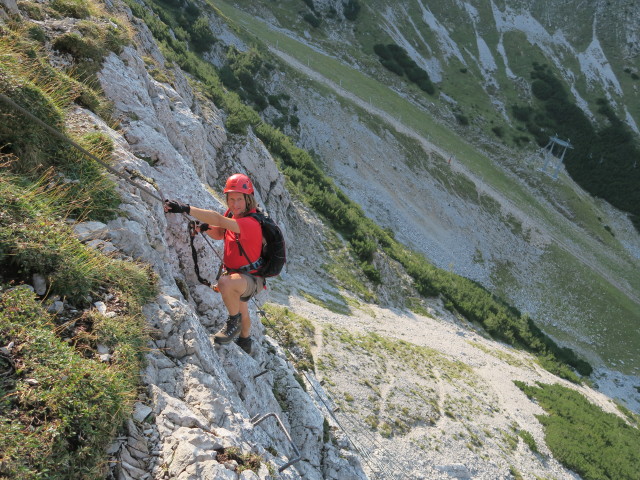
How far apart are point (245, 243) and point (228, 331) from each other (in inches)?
77.4

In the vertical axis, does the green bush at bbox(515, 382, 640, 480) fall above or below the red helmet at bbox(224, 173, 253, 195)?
below

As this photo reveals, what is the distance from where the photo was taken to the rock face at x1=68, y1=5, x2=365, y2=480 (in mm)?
4492

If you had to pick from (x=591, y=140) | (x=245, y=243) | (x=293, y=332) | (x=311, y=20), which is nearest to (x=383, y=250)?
(x=293, y=332)

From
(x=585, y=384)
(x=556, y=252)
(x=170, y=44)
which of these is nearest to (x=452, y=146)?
(x=556, y=252)

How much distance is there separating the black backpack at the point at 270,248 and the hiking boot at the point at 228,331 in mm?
1205

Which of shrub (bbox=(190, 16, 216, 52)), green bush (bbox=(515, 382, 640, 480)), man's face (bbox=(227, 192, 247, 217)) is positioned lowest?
green bush (bbox=(515, 382, 640, 480))

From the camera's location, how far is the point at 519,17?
8994 centimetres

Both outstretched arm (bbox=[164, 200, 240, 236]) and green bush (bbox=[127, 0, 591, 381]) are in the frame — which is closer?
outstretched arm (bbox=[164, 200, 240, 236])

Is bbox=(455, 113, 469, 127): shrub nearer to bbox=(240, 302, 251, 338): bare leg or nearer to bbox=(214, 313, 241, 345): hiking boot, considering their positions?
bbox=(240, 302, 251, 338): bare leg

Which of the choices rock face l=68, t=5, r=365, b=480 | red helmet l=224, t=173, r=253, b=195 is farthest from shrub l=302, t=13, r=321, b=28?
red helmet l=224, t=173, r=253, b=195

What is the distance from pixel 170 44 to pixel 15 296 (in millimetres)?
30630

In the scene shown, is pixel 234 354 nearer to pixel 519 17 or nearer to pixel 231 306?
pixel 231 306

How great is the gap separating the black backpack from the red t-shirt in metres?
0.14

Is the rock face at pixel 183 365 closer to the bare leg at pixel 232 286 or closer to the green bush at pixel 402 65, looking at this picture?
the bare leg at pixel 232 286
